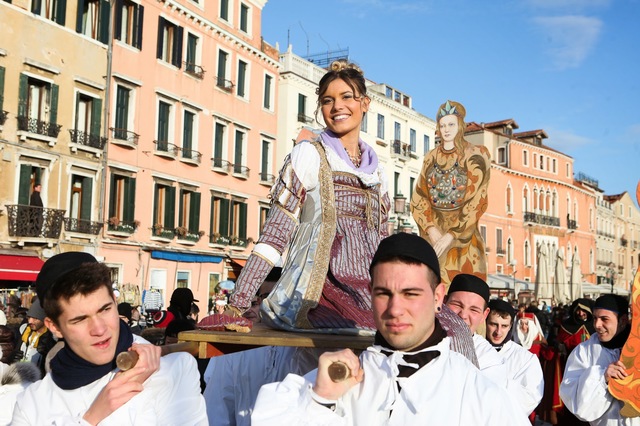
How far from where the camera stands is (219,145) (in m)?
29.6

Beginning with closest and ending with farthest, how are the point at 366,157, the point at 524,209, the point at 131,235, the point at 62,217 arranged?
the point at 366,157 < the point at 62,217 < the point at 131,235 < the point at 524,209

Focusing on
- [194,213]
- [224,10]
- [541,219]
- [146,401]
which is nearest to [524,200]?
[541,219]

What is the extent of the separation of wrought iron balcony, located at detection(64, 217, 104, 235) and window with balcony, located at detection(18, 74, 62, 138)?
8.50 feet

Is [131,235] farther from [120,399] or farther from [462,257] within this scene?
[120,399]

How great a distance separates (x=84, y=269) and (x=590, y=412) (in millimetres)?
4020

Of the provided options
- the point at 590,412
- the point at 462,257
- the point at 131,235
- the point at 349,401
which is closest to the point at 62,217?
the point at 131,235

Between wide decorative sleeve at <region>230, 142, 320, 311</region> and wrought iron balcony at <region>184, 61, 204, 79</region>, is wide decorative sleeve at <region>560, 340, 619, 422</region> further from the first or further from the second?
wrought iron balcony at <region>184, 61, 204, 79</region>

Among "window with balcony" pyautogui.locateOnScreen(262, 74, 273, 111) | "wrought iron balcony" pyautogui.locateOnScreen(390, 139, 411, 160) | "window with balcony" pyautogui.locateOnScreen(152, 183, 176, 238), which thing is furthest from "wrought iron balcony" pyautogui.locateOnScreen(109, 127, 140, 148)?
"wrought iron balcony" pyautogui.locateOnScreen(390, 139, 411, 160)

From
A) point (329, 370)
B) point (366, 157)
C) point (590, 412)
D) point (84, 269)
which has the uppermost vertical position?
point (366, 157)

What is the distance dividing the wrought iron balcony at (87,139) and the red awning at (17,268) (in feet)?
13.7

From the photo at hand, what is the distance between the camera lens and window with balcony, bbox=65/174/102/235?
76.3ft

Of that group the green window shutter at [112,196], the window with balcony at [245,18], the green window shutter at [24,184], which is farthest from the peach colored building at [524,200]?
the green window shutter at [24,184]

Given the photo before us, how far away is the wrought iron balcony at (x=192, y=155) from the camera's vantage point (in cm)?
2761

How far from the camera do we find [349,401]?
2549 mm
